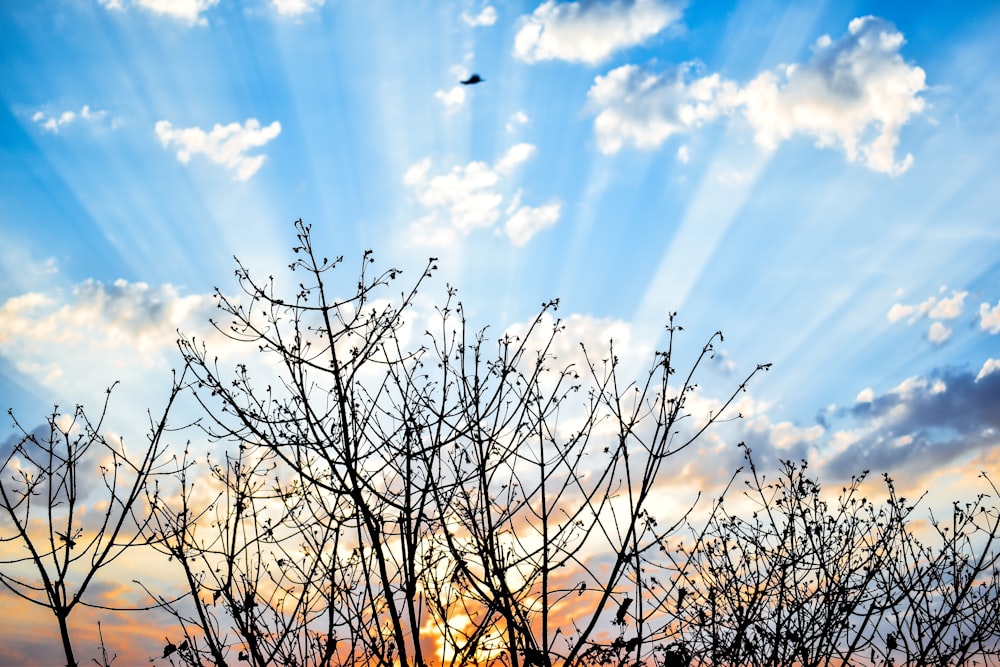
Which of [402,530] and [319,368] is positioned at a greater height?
[319,368]

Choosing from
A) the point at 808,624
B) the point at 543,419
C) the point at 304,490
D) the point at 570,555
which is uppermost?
the point at 543,419

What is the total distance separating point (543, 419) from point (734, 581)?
487 cm

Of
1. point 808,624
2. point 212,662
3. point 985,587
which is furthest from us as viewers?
point 985,587

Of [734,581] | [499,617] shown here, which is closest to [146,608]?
[499,617]

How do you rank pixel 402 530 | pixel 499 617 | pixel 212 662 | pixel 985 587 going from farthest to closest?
1. pixel 985 587
2. pixel 212 662
3. pixel 499 617
4. pixel 402 530

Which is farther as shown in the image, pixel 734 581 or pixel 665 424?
pixel 734 581

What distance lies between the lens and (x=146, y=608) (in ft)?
23.3

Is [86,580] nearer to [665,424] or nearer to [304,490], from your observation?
[304,490]

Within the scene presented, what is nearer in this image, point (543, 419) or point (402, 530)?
point (402, 530)

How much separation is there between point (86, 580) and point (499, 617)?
412 centimetres

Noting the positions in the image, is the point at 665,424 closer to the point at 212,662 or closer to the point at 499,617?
the point at 499,617

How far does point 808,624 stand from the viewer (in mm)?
8797

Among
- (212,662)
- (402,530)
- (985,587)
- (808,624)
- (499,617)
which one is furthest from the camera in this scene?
(985,587)

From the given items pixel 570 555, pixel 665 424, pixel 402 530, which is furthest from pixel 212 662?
pixel 665 424
